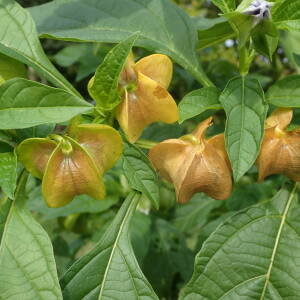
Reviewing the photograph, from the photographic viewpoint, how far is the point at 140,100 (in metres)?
0.92

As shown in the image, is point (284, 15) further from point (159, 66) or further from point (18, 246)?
point (18, 246)

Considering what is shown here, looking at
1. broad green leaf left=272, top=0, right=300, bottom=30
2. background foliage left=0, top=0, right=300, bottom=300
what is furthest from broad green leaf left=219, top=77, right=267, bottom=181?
broad green leaf left=272, top=0, right=300, bottom=30

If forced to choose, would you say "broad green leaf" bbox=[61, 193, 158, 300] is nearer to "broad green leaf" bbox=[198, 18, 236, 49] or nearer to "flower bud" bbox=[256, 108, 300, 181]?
"flower bud" bbox=[256, 108, 300, 181]

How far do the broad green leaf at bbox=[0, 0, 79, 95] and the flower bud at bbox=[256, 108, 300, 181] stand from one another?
0.36 m

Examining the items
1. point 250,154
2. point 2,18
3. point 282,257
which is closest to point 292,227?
point 282,257

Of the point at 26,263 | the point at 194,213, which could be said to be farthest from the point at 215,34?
the point at 194,213

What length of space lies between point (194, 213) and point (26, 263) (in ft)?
3.66

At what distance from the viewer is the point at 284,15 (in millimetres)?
983

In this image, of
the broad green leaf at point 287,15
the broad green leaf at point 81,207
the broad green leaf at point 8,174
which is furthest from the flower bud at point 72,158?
the broad green leaf at point 81,207

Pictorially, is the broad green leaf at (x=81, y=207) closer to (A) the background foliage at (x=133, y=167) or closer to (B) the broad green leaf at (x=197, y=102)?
(A) the background foliage at (x=133, y=167)

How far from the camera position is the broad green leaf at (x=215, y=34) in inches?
47.9

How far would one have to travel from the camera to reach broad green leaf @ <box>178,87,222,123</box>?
36.7 inches

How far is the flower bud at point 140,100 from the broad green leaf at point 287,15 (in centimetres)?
23

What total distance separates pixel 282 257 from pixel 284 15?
16.4 inches
